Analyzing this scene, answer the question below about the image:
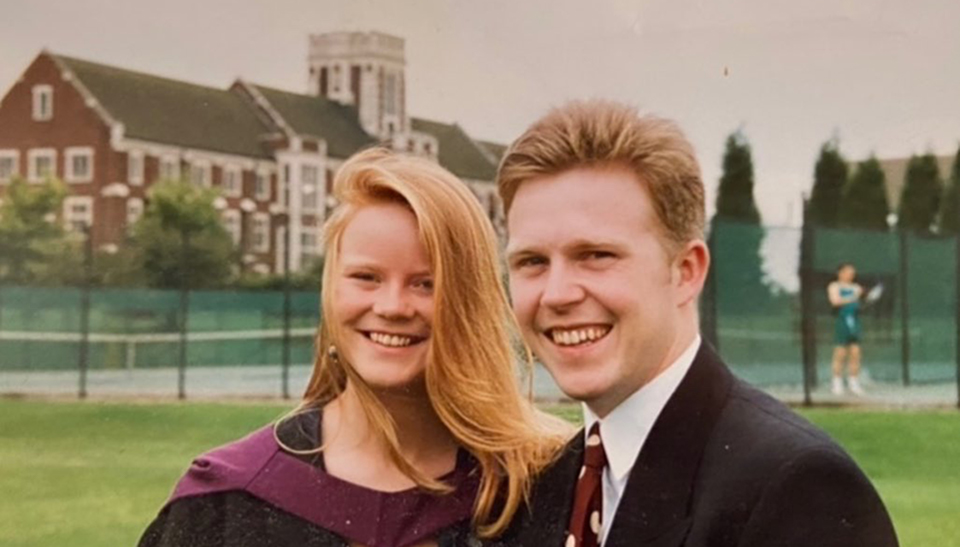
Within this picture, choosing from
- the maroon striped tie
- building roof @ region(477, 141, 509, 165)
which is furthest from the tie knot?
building roof @ region(477, 141, 509, 165)

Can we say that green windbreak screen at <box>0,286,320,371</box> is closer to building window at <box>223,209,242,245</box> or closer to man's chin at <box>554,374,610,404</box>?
building window at <box>223,209,242,245</box>

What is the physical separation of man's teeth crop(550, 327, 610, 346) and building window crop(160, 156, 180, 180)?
196 centimetres

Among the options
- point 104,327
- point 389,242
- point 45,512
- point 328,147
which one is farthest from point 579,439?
point 45,512

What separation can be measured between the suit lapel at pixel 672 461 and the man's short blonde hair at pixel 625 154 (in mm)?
122

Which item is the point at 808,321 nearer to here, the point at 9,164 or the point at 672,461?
the point at 9,164

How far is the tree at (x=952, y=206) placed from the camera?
2.83 metres

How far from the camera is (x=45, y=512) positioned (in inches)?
145

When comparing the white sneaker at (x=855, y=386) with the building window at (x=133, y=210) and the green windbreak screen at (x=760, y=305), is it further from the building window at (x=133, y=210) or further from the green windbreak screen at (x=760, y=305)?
the building window at (x=133, y=210)

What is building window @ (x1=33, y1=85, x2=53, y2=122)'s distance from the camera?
2.75 m

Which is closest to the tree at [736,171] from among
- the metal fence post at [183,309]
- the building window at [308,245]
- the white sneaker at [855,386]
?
the building window at [308,245]

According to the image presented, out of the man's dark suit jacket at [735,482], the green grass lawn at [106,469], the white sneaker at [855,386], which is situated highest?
the man's dark suit jacket at [735,482]

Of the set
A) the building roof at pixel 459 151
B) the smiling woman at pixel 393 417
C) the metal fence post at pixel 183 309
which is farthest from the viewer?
the metal fence post at pixel 183 309

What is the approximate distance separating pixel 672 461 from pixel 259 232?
5.98ft

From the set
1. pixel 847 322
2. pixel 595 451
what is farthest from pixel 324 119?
pixel 847 322
